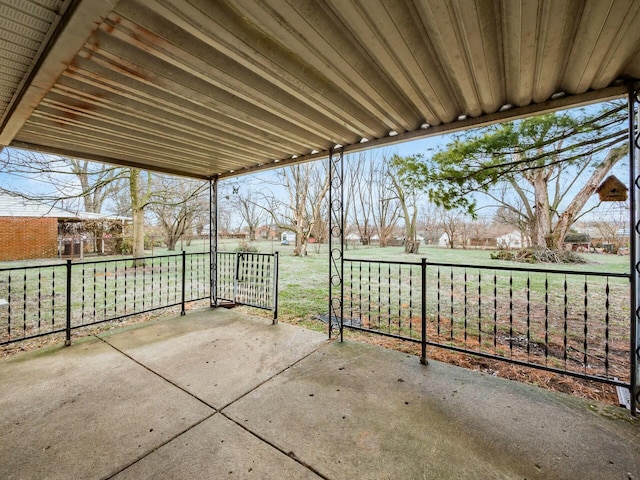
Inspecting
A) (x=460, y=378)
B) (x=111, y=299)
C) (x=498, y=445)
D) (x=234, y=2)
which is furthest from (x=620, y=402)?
(x=111, y=299)

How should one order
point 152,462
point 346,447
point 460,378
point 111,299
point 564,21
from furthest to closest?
point 111,299, point 460,378, point 346,447, point 152,462, point 564,21

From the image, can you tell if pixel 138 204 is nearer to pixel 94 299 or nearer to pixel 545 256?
pixel 94 299

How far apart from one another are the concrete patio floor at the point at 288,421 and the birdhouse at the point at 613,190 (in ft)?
4.95

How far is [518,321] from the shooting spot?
4.18 meters

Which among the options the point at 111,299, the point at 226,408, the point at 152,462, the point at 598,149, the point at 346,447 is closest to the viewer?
the point at 152,462

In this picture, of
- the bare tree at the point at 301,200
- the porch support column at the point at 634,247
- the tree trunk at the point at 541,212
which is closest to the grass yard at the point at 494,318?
the porch support column at the point at 634,247

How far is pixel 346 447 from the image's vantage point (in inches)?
62.3

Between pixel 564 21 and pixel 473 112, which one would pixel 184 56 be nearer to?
pixel 564 21

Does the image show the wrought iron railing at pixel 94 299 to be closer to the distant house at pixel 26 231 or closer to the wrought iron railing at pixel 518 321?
the wrought iron railing at pixel 518 321

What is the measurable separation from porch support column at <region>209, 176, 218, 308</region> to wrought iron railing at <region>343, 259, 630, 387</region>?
2271mm

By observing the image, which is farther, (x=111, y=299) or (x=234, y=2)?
(x=111, y=299)

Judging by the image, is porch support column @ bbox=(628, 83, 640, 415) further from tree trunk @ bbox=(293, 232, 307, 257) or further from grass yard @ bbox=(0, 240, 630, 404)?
tree trunk @ bbox=(293, 232, 307, 257)

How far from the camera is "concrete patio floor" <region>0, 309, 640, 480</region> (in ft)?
4.74

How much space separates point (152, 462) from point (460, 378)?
2316mm
